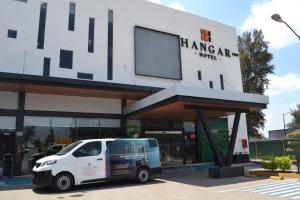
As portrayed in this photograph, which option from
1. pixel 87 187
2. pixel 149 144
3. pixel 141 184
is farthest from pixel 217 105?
pixel 87 187

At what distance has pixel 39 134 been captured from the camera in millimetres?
18531

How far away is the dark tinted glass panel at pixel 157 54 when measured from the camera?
75.9 ft

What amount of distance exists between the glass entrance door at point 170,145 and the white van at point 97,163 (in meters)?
8.64

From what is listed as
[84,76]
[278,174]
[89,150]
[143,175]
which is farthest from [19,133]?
[278,174]

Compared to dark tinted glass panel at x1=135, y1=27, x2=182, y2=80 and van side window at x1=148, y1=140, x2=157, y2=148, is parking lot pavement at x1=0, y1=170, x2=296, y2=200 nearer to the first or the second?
van side window at x1=148, y1=140, x2=157, y2=148

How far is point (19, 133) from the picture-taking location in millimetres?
17844

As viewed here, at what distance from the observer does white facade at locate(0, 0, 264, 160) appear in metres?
18.8

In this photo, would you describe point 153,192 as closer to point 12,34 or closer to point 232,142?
point 232,142

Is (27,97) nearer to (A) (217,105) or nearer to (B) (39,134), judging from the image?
(B) (39,134)

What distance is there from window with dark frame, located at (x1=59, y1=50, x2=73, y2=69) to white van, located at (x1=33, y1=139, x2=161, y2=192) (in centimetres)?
886

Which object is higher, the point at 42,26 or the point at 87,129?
the point at 42,26

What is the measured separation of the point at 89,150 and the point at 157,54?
13.5 meters

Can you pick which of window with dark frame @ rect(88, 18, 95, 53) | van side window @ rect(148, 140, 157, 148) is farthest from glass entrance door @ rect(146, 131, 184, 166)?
van side window @ rect(148, 140, 157, 148)

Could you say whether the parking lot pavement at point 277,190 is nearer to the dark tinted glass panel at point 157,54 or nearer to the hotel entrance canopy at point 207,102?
the hotel entrance canopy at point 207,102
